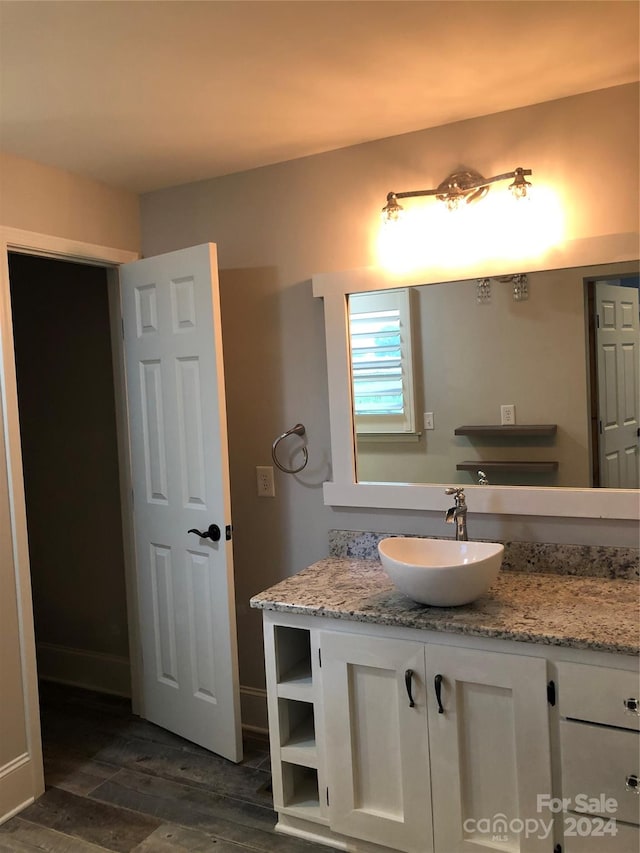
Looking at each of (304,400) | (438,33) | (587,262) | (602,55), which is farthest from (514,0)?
(304,400)

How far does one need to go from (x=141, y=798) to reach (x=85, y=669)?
118 centimetres

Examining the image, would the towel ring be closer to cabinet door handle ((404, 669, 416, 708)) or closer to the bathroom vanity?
the bathroom vanity

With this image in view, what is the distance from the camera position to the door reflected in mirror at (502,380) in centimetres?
221

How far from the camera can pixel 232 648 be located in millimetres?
2674

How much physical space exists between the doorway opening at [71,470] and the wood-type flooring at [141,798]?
19.8 inches

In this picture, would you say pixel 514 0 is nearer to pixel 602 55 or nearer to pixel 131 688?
pixel 602 55

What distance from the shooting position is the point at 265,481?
2.91m

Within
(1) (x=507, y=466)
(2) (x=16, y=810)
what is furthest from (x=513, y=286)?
(2) (x=16, y=810)

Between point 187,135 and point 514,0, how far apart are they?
1.21m

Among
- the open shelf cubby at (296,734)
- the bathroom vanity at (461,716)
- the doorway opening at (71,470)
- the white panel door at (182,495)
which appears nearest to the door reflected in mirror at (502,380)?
the bathroom vanity at (461,716)

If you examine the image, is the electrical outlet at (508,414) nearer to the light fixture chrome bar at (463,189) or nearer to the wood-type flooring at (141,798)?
the light fixture chrome bar at (463,189)

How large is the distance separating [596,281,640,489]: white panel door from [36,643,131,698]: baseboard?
8.23ft

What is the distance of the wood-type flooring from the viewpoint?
230 centimetres

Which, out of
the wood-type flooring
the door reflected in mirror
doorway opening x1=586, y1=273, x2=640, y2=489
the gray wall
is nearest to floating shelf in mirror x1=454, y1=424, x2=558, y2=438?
the door reflected in mirror
